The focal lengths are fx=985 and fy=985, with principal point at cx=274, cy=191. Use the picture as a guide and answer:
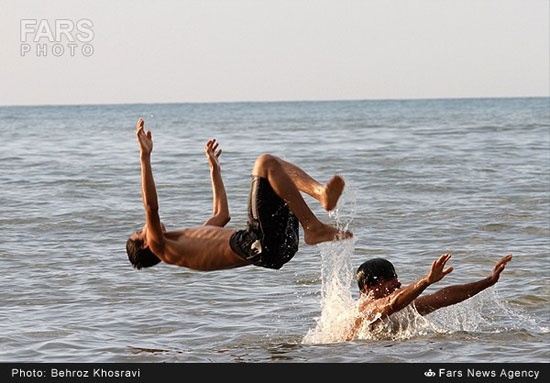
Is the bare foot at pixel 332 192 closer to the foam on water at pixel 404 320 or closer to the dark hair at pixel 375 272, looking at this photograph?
the foam on water at pixel 404 320

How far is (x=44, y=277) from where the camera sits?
1269cm

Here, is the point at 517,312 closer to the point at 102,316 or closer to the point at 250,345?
the point at 250,345

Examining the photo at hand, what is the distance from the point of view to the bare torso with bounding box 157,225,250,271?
7.88 meters

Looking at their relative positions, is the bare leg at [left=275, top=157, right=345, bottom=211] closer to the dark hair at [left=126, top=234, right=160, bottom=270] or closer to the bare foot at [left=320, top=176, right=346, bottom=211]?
the bare foot at [left=320, top=176, right=346, bottom=211]

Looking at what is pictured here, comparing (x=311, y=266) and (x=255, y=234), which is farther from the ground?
(x=255, y=234)

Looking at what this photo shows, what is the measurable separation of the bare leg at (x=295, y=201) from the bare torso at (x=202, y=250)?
0.79 metres

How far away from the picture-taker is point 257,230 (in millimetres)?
7590

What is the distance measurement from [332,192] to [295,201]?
0.49 m

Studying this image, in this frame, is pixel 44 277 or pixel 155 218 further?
pixel 44 277

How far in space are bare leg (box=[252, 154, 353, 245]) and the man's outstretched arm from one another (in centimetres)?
86

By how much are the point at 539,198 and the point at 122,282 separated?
10583mm

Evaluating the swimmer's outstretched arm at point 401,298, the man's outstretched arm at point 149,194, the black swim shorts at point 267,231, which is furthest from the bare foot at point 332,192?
the swimmer's outstretched arm at point 401,298

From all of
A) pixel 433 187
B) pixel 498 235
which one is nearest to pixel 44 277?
pixel 498 235
